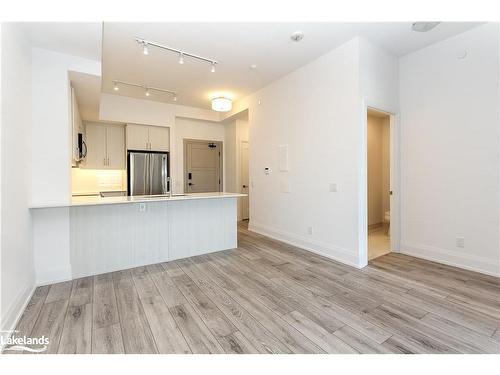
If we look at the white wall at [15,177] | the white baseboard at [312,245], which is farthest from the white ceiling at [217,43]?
the white baseboard at [312,245]

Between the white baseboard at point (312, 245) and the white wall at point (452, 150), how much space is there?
1.14 meters

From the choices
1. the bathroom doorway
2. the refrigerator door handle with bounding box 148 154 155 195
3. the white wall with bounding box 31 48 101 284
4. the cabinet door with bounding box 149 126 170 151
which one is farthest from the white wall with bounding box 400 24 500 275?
the refrigerator door handle with bounding box 148 154 155 195

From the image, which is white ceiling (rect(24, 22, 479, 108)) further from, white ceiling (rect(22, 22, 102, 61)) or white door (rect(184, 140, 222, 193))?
white door (rect(184, 140, 222, 193))

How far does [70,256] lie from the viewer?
284 centimetres

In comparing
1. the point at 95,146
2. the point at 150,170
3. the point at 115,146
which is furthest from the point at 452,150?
the point at 95,146

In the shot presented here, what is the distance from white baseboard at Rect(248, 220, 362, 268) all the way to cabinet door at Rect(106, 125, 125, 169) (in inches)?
137

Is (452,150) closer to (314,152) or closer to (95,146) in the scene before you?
(314,152)

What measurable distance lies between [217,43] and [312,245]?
10.4 feet

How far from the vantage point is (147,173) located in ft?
18.1

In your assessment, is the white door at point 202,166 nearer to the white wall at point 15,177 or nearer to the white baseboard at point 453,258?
the white wall at point 15,177

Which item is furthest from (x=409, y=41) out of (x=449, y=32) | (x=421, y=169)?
(x=421, y=169)

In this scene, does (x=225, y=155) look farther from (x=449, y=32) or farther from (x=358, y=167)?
(x=449, y=32)

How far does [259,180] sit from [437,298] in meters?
3.36

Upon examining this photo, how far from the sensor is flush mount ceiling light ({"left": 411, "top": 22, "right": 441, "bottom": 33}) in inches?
109
